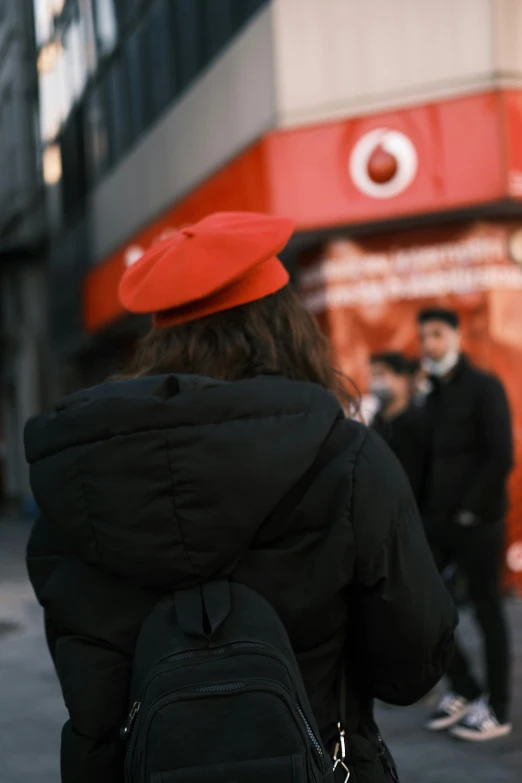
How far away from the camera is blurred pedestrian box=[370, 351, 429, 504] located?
5.35 m

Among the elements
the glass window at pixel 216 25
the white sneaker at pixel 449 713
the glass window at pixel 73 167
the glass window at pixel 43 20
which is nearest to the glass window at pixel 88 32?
the glass window at pixel 73 167

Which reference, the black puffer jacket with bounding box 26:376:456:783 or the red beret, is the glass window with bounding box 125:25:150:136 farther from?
the black puffer jacket with bounding box 26:376:456:783

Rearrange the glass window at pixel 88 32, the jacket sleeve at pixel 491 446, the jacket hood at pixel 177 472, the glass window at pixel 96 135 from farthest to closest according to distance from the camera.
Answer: the glass window at pixel 88 32 → the glass window at pixel 96 135 → the jacket sleeve at pixel 491 446 → the jacket hood at pixel 177 472

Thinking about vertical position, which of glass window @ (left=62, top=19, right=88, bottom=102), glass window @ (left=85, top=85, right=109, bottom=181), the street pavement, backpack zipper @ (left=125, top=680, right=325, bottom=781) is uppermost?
glass window @ (left=62, top=19, right=88, bottom=102)

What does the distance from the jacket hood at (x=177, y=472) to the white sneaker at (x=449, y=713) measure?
146 inches

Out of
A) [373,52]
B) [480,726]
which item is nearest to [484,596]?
[480,726]

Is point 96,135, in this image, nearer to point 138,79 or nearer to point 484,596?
point 138,79

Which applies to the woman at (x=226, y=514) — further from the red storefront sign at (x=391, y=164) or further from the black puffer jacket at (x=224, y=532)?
the red storefront sign at (x=391, y=164)

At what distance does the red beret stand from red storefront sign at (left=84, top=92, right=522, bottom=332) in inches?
301

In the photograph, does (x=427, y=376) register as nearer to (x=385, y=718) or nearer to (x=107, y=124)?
(x=385, y=718)

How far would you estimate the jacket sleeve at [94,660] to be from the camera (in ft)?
5.91

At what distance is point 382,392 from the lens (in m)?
6.75

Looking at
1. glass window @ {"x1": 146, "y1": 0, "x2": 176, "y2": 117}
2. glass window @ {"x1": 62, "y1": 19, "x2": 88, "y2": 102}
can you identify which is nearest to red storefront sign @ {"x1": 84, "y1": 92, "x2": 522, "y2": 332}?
glass window @ {"x1": 146, "y1": 0, "x2": 176, "y2": 117}

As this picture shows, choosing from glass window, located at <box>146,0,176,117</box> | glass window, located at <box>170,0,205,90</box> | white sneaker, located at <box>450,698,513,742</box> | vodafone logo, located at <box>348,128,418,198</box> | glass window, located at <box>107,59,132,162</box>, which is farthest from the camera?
glass window, located at <box>107,59,132,162</box>
